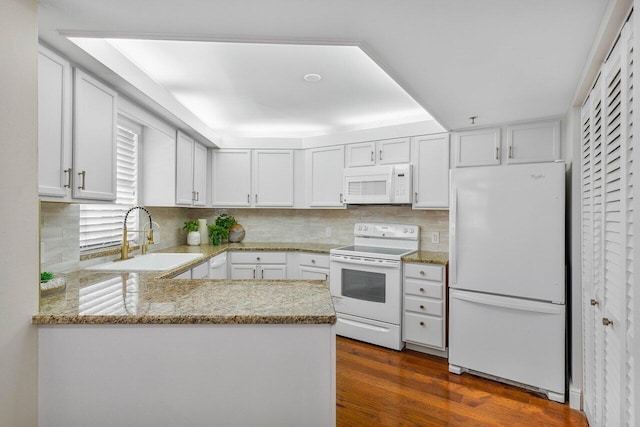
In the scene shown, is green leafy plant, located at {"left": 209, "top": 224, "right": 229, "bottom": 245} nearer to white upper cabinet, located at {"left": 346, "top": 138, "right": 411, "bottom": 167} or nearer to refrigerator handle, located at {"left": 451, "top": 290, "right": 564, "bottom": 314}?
white upper cabinet, located at {"left": 346, "top": 138, "right": 411, "bottom": 167}

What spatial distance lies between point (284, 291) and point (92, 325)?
758 mm

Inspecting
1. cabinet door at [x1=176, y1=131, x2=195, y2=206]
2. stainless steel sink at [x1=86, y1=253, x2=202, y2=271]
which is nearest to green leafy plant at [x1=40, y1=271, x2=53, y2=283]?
stainless steel sink at [x1=86, y1=253, x2=202, y2=271]

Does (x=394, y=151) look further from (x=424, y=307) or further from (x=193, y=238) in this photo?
(x=193, y=238)

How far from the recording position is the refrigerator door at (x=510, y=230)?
237 cm

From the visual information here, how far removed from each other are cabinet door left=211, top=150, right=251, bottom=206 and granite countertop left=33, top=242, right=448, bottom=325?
7.16ft

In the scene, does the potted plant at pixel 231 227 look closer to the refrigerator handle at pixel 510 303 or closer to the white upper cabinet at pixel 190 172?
the white upper cabinet at pixel 190 172

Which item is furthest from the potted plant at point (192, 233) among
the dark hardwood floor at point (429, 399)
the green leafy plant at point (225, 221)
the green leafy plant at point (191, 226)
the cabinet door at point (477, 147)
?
the cabinet door at point (477, 147)

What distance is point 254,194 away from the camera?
419 centimetres

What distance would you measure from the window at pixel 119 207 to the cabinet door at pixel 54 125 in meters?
0.82

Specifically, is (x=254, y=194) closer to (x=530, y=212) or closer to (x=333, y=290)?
(x=333, y=290)

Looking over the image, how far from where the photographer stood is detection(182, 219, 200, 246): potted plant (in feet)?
13.0

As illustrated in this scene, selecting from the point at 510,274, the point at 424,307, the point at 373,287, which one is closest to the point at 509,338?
the point at 510,274

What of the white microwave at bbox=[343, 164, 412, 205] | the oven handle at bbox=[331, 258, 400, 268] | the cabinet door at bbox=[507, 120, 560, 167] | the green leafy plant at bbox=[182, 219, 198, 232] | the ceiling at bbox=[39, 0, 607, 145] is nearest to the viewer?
the ceiling at bbox=[39, 0, 607, 145]

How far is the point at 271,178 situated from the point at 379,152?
136 cm
